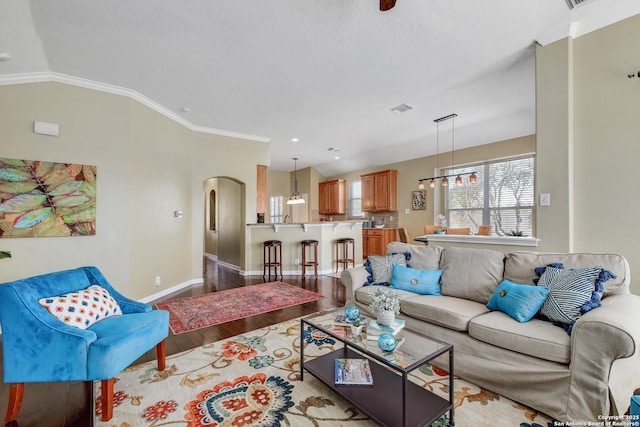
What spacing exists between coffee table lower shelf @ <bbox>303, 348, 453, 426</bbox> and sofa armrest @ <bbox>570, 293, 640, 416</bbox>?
73cm

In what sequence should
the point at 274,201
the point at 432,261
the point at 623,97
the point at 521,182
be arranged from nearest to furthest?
1. the point at 623,97
2. the point at 432,261
3. the point at 521,182
4. the point at 274,201

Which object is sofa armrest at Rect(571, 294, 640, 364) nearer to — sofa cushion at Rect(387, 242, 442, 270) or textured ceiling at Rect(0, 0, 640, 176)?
sofa cushion at Rect(387, 242, 442, 270)

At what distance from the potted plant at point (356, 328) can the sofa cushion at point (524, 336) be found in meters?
0.84

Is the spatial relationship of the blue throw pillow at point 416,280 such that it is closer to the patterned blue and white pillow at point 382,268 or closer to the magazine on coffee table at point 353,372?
the patterned blue and white pillow at point 382,268

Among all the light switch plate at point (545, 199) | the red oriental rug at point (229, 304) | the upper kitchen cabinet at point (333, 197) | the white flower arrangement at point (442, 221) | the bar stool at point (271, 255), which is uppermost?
the upper kitchen cabinet at point (333, 197)

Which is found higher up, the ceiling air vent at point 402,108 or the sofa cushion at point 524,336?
the ceiling air vent at point 402,108

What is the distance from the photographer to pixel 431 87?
3977mm

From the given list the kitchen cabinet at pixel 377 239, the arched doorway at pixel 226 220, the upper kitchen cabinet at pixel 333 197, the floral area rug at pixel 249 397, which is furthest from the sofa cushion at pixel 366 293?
the upper kitchen cabinet at pixel 333 197

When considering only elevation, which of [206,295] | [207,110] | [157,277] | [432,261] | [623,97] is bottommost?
[206,295]

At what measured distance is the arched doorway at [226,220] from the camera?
654 cm

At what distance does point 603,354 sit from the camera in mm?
1514

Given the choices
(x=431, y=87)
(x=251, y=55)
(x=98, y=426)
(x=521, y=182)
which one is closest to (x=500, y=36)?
(x=431, y=87)

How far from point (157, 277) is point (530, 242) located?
512 cm

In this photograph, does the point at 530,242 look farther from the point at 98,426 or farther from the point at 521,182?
the point at 98,426
